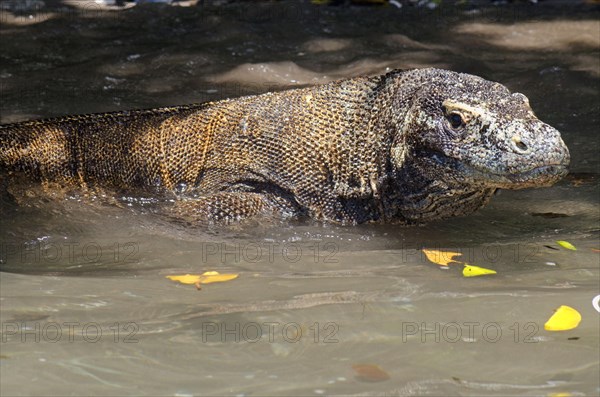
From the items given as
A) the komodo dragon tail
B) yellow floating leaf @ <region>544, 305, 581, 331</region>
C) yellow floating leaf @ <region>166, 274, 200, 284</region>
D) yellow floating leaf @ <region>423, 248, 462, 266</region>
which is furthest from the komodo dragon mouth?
the komodo dragon tail

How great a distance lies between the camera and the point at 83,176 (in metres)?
6.50

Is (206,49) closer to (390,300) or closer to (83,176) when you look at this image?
(83,176)

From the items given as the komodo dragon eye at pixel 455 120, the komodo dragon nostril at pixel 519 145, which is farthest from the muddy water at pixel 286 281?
the komodo dragon eye at pixel 455 120

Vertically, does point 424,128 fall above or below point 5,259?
above

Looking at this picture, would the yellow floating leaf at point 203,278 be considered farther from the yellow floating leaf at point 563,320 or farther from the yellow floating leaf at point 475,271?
the yellow floating leaf at point 563,320

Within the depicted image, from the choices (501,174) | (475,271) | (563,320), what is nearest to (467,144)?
(501,174)

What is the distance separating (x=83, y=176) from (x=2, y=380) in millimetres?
3204

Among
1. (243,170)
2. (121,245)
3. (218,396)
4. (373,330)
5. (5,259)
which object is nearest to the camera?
(218,396)

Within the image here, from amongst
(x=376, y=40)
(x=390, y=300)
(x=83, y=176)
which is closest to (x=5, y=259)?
(x=83, y=176)

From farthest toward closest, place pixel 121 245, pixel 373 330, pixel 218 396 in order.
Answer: pixel 121 245 → pixel 373 330 → pixel 218 396

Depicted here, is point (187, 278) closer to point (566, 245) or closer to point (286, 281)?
point (286, 281)

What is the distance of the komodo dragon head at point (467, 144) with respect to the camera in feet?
17.1

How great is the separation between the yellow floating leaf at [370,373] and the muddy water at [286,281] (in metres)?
0.01

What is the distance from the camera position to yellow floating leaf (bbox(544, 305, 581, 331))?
158 inches
